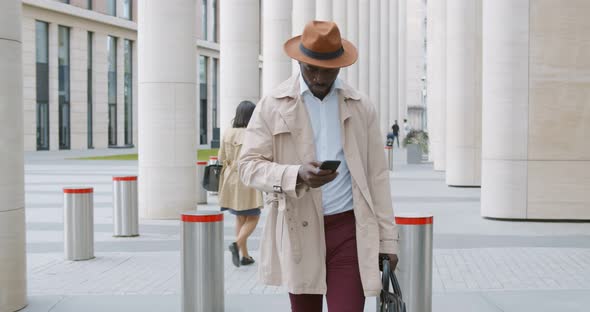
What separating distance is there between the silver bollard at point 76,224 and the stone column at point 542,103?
7.18 metres

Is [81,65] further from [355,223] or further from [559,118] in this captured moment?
[355,223]

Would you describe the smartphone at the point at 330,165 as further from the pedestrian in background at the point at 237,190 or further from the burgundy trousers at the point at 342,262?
the pedestrian in background at the point at 237,190

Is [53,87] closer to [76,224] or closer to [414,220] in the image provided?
[76,224]

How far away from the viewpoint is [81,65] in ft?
166

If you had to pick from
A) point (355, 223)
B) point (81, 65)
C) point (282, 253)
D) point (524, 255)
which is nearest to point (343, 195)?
point (355, 223)

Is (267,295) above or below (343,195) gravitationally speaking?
below

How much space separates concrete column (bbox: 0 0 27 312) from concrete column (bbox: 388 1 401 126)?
204 feet

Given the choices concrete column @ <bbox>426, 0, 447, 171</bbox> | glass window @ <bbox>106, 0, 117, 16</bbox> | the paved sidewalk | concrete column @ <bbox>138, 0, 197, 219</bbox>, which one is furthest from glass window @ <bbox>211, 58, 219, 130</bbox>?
concrete column @ <bbox>138, 0, 197, 219</bbox>

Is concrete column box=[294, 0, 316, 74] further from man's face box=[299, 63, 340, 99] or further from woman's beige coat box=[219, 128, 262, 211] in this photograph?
man's face box=[299, 63, 340, 99]

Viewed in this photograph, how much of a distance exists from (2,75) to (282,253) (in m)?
3.90

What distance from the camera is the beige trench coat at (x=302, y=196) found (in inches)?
159

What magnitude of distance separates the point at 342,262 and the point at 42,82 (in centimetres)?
4662

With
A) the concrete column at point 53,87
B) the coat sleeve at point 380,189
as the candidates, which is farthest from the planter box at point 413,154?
the coat sleeve at point 380,189

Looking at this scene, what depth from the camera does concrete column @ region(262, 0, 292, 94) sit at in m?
25.4
